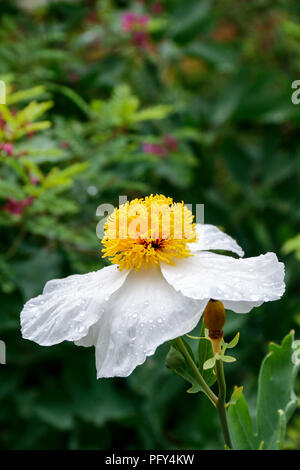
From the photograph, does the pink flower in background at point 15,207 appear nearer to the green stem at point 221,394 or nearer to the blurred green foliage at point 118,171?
the blurred green foliage at point 118,171

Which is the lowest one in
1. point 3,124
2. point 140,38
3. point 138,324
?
point 138,324

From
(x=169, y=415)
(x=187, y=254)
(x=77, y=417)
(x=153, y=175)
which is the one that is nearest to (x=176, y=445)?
(x=169, y=415)

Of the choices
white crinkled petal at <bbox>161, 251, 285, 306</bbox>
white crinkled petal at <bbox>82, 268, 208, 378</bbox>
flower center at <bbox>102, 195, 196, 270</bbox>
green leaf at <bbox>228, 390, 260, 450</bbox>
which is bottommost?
green leaf at <bbox>228, 390, 260, 450</bbox>

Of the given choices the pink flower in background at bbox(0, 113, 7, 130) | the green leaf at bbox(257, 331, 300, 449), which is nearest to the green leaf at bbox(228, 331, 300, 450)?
the green leaf at bbox(257, 331, 300, 449)

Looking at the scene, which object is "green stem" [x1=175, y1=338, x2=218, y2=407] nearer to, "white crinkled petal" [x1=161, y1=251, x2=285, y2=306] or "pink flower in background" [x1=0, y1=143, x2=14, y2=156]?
"white crinkled petal" [x1=161, y1=251, x2=285, y2=306]

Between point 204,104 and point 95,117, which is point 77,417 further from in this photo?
point 204,104

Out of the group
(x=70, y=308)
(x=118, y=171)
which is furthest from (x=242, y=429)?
(x=118, y=171)

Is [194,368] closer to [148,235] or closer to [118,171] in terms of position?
[148,235]
